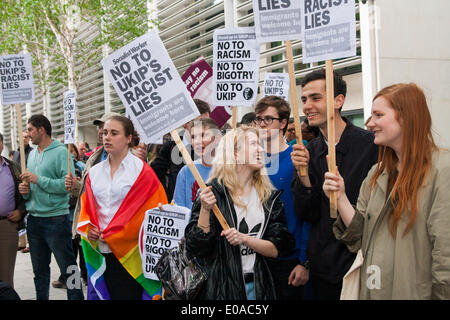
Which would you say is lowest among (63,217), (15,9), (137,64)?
(63,217)

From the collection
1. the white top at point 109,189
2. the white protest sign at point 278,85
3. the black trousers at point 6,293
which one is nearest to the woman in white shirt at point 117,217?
the white top at point 109,189

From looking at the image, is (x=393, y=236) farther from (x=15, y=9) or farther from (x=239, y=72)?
(x=15, y=9)

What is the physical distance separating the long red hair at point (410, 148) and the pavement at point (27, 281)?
498cm

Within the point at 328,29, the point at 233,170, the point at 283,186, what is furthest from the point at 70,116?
the point at 328,29

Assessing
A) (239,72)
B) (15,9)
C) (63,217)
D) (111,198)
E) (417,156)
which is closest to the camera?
(417,156)

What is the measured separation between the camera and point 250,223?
288 centimetres

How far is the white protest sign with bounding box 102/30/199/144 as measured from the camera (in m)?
3.22

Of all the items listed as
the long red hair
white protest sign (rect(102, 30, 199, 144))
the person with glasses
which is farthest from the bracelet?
white protest sign (rect(102, 30, 199, 144))

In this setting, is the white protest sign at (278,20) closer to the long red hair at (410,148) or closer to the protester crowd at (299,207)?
the protester crowd at (299,207)

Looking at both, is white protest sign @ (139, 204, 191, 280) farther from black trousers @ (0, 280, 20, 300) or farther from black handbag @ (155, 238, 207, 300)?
black trousers @ (0, 280, 20, 300)

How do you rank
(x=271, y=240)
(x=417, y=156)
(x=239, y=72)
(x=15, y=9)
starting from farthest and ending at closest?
(x=15, y=9), (x=239, y=72), (x=271, y=240), (x=417, y=156)

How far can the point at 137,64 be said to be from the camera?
3295 mm
